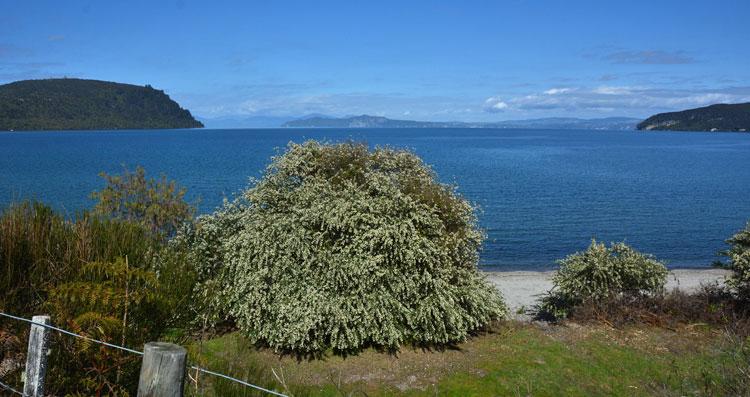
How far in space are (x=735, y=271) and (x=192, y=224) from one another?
1751cm

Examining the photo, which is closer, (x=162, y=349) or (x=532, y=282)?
(x=162, y=349)

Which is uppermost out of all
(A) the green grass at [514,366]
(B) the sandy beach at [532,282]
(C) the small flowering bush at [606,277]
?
(C) the small flowering bush at [606,277]

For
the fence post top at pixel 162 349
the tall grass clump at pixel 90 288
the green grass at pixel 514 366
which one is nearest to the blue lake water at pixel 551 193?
the green grass at pixel 514 366

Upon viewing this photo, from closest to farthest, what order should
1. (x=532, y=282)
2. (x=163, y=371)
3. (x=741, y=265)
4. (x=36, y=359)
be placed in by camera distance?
1. (x=163, y=371)
2. (x=36, y=359)
3. (x=741, y=265)
4. (x=532, y=282)

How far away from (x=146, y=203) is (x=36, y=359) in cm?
1882

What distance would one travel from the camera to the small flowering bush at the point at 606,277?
19.9 meters

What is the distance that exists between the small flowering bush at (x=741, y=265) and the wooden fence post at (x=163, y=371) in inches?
769

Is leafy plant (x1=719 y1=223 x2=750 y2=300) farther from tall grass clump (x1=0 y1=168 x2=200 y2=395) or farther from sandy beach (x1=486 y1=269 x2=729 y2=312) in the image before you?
tall grass clump (x1=0 y1=168 x2=200 y2=395)

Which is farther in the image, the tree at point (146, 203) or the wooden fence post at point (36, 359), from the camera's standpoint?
the tree at point (146, 203)

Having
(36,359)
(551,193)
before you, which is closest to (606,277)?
(36,359)

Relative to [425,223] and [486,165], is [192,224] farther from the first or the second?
[486,165]

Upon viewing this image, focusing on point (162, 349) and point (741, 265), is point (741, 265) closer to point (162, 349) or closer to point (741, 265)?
point (741, 265)

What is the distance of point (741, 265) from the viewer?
65.0 feet

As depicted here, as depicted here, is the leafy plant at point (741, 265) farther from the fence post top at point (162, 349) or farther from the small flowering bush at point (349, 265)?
the fence post top at point (162, 349)
